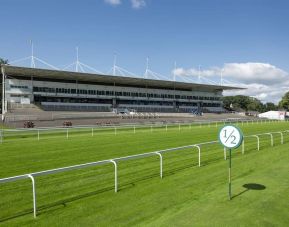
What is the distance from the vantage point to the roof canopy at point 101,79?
216 ft

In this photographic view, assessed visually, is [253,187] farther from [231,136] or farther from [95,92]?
[95,92]

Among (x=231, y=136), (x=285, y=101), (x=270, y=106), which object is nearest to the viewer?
(x=231, y=136)

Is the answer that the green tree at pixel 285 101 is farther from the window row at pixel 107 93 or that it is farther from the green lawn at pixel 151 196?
the green lawn at pixel 151 196

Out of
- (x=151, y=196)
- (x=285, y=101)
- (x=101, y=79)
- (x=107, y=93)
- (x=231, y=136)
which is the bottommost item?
(x=151, y=196)

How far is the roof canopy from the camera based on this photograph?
216 feet

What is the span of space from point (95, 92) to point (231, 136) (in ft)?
239

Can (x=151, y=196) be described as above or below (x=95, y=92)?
below

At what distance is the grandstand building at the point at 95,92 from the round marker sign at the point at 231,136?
57.0 metres

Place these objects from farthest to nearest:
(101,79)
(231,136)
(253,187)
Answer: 1. (101,79)
2. (253,187)
3. (231,136)

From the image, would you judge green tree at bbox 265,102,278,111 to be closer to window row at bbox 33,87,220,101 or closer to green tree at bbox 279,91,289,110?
green tree at bbox 279,91,289,110

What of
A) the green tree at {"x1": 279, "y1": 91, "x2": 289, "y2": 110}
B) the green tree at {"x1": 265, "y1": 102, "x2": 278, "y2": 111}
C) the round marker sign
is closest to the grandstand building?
the green tree at {"x1": 279, "y1": 91, "x2": 289, "y2": 110}

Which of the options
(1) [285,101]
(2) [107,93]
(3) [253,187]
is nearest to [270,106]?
(1) [285,101]

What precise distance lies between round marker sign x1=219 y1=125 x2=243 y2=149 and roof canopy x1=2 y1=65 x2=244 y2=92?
59864 millimetres

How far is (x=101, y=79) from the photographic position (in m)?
78.3
